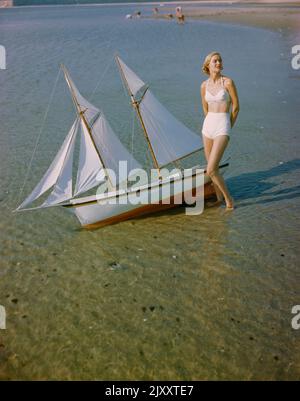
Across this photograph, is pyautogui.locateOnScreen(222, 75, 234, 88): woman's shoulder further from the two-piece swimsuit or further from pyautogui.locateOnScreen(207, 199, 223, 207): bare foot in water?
pyautogui.locateOnScreen(207, 199, 223, 207): bare foot in water

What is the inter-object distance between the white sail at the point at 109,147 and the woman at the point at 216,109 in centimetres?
205

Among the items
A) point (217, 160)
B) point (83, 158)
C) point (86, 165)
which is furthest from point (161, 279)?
point (83, 158)

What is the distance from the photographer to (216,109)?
27.2 feet

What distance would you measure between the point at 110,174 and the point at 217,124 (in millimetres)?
2722

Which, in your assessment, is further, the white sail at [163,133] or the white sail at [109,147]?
the white sail at [163,133]

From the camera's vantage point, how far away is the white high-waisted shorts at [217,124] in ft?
27.3

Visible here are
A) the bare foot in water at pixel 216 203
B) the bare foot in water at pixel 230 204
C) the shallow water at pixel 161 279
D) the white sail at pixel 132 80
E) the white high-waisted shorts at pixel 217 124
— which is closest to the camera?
the shallow water at pixel 161 279

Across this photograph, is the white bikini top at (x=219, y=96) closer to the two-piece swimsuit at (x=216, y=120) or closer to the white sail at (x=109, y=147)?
the two-piece swimsuit at (x=216, y=120)

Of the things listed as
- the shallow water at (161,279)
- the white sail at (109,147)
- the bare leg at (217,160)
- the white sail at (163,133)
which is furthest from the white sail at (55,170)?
the bare leg at (217,160)

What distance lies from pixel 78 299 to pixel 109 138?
3920mm

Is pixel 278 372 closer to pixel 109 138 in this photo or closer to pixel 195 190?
pixel 195 190

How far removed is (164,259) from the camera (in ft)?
25.7
